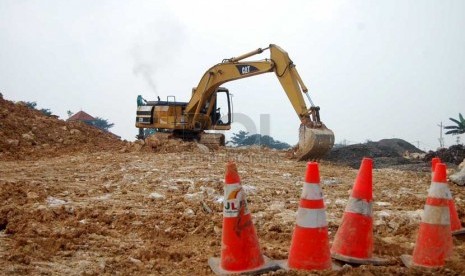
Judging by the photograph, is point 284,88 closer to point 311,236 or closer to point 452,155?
point 452,155

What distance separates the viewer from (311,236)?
3.02 metres

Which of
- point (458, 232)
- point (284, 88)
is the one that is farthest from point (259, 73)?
point (458, 232)

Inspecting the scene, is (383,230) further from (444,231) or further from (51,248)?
(51,248)

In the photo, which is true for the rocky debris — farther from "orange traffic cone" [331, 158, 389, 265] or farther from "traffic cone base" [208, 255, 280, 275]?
"traffic cone base" [208, 255, 280, 275]

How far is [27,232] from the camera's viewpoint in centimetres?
404

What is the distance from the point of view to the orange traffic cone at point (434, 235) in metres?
3.14

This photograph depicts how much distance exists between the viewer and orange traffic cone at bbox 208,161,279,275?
9.95 ft

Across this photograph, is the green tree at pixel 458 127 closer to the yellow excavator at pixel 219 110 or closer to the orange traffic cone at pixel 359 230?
the yellow excavator at pixel 219 110

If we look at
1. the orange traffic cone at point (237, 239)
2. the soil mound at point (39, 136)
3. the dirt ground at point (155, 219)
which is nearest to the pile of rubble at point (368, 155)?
the dirt ground at point (155, 219)

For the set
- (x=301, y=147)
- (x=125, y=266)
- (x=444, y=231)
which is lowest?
(x=125, y=266)

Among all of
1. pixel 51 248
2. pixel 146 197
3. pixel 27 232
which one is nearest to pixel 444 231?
pixel 51 248

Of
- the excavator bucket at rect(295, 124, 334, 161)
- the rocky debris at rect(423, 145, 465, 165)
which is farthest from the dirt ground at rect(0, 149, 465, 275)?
the rocky debris at rect(423, 145, 465, 165)

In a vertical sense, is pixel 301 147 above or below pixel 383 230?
above

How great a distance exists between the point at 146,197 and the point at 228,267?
128 inches
